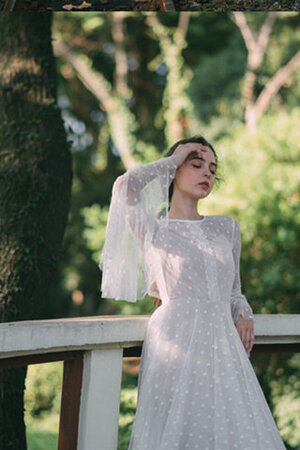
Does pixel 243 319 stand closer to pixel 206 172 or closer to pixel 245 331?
pixel 245 331

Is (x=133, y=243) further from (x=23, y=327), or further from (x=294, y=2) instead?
(x=294, y=2)

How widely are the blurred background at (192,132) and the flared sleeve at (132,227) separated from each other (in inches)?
23.9

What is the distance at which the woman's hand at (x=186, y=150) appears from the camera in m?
2.62

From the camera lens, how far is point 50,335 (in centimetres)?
204

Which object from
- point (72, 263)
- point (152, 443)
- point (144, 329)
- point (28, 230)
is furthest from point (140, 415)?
point (72, 263)

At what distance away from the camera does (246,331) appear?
2490 mm

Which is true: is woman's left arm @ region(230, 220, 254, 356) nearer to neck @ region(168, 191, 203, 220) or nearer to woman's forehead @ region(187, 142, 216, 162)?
neck @ region(168, 191, 203, 220)

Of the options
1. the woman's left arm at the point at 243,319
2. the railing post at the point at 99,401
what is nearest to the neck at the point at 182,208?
the woman's left arm at the point at 243,319

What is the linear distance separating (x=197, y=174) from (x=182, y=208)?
0.15m

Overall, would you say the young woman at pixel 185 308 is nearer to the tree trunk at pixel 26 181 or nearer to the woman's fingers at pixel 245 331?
the woman's fingers at pixel 245 331

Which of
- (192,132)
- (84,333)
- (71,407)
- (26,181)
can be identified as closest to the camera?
(84,333)

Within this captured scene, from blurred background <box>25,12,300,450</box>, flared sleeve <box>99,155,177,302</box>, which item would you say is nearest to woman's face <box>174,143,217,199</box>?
flared sleeve <box>99,155,177,302</box>

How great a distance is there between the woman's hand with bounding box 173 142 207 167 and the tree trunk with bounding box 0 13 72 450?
2.74 feet

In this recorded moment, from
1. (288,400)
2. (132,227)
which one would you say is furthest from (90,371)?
(288,400)
